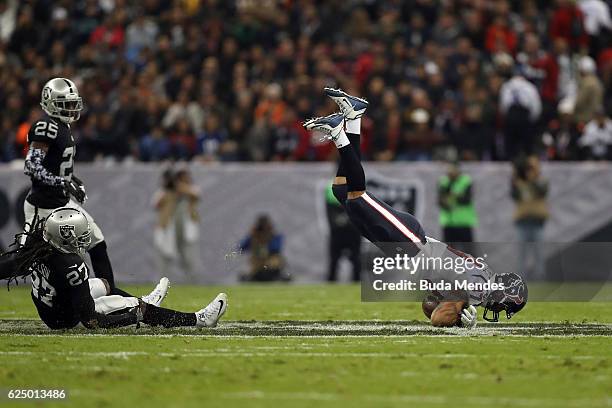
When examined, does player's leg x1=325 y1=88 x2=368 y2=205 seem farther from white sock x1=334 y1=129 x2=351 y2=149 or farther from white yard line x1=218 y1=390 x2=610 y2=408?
white yard line x1=218 y1=390 x2=610 y2=408

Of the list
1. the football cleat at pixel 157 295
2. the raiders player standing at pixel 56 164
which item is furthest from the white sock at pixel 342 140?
the raiders player standing at pixel 56 164

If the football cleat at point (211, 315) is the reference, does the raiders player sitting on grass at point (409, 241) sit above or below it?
above

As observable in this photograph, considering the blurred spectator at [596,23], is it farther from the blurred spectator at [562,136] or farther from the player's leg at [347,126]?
the player's leg at [347,126]

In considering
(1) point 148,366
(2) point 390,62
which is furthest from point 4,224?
(1) point 148,366

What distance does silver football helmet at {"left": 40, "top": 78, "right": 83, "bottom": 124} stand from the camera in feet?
34.6

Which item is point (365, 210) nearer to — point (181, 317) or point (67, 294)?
point (181, 317)

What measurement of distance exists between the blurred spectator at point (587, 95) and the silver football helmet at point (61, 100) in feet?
30.9

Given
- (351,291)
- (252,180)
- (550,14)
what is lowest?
(351,291)

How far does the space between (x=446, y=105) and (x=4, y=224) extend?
668cm

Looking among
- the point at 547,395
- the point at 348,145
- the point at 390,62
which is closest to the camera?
the point at 547,395

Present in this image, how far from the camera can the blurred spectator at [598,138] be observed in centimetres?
1767

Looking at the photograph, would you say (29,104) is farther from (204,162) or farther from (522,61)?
(522,61)

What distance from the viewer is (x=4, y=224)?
1795 centimetres

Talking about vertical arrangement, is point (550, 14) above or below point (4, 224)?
above
